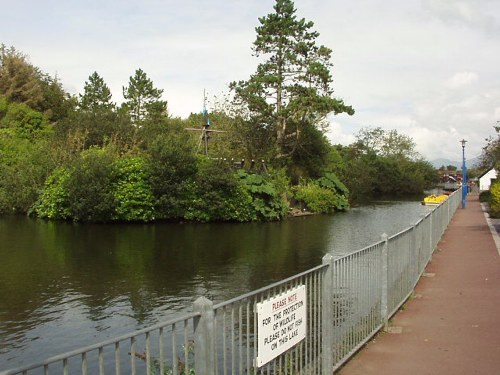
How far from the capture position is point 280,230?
3017cm

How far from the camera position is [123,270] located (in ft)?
56.8

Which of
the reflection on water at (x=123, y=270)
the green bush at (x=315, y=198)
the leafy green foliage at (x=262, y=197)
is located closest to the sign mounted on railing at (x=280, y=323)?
the reflection on water at (x=123, y=270)

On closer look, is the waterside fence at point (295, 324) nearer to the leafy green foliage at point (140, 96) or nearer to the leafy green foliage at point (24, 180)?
the leafy green foliage at point (24, 180)

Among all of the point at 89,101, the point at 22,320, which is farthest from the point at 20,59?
the point at 22,320

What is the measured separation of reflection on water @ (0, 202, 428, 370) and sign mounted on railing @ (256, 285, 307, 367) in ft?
19.6

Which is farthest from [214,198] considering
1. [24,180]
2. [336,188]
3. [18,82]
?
[18,82]

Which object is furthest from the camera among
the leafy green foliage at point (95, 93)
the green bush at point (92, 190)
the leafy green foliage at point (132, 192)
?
the leafy green foliage at point (95, 93)

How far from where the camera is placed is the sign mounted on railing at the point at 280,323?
4.50 m

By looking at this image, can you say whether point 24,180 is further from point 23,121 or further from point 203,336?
point 203,336

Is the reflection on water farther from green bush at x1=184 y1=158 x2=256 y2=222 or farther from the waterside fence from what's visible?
green bush at x1=184 y1=158 x2=256 y2=222

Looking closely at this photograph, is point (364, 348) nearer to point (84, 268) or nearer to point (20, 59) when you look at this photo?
point (84, 268)

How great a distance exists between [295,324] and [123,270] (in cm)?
1310

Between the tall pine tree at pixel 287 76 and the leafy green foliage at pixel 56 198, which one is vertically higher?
the tall pine tree at pixel 287 76

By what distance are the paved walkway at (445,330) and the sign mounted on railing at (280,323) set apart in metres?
1.49
